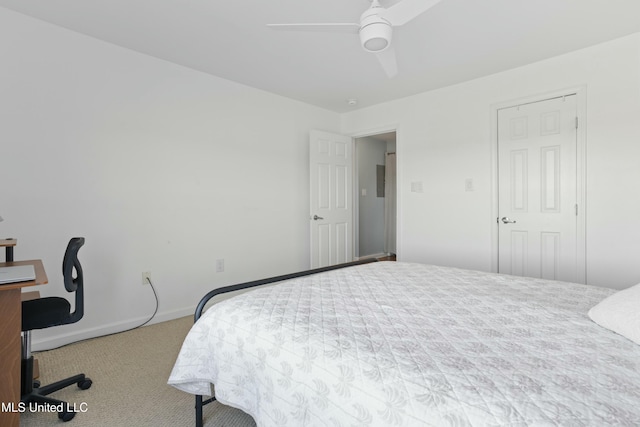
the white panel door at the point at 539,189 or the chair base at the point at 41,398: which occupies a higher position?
the white panel door at the point at 539,189

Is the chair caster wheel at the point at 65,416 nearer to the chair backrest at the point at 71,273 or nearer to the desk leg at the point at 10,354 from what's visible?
the desk leg at the point at 10,354

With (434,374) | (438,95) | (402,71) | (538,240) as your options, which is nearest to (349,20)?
(402,71)

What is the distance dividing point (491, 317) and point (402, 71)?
2563mm

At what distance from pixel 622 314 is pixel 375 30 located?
5.12ft

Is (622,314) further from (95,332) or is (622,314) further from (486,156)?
(95,332)

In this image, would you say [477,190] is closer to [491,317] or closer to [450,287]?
[450,287]

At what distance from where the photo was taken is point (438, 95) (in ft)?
11.8

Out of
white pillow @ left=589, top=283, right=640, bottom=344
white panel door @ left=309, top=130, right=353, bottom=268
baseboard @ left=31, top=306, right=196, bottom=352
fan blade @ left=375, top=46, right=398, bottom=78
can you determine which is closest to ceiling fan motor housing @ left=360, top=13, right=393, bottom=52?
fan blade @ left=375, top=46, right=398, bottom=78

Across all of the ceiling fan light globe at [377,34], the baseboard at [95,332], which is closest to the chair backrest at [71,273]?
the baseboard at [95,332]

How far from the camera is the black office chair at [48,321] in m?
1.58

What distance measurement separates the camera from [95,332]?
2.55 meters

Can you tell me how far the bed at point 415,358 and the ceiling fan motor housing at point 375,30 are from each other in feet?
4.18

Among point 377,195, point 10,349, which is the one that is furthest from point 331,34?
point 377,195

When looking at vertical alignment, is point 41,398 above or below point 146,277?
below
